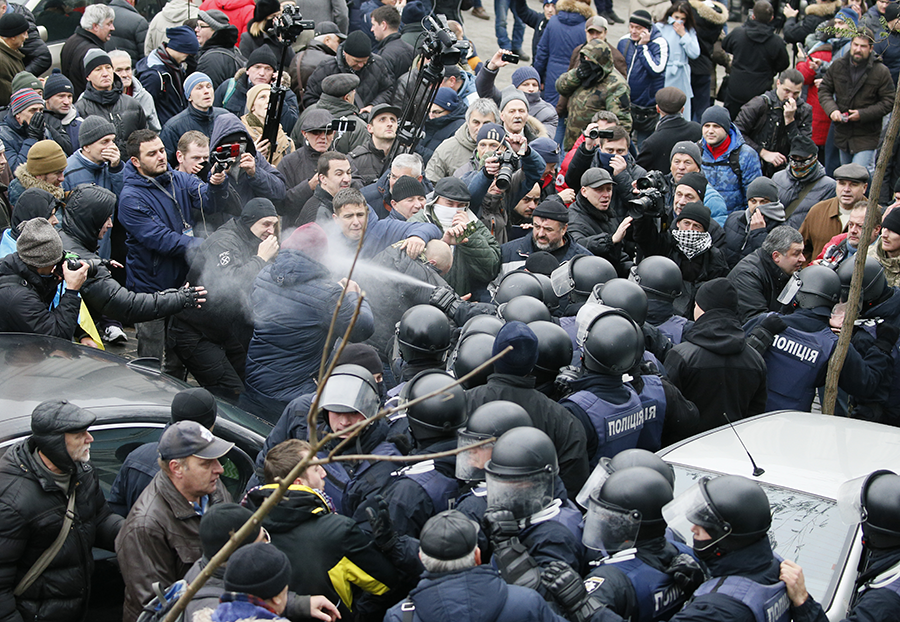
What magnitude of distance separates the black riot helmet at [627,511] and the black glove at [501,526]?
0.34 meters

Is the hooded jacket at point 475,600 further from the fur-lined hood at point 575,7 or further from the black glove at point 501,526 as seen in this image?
the fur-lined hood at point 575,7

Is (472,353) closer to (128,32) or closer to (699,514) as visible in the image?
(699,514)

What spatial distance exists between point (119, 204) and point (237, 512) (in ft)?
13.5

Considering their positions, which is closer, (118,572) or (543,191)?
(118,572)

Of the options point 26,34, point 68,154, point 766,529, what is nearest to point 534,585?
point 766,529

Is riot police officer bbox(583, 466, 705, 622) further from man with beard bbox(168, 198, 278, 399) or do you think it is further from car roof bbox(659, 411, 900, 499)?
man with beard bbox(168, 198, 278, 399)

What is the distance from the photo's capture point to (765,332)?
6062 millimetres

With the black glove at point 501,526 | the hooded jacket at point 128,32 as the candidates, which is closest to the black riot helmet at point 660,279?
the black glove at point 501,526

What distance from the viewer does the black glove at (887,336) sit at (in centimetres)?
653

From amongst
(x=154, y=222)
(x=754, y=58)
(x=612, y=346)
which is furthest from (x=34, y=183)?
(x=754, y=58)

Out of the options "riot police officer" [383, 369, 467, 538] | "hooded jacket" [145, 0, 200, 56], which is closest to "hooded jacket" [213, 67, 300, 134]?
"hooded jacket" [145, 0, 200, 56]

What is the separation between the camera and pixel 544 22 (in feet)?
45.2

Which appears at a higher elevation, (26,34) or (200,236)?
(26,34)

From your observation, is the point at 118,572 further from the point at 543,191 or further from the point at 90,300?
the point at 543,191
